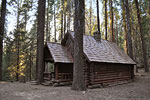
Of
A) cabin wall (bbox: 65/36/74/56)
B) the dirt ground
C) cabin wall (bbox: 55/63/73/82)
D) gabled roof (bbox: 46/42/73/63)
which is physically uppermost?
cabin wall (bbox: 65/36/74/56)

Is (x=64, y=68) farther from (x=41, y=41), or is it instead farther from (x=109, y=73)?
(x=109, y=73)

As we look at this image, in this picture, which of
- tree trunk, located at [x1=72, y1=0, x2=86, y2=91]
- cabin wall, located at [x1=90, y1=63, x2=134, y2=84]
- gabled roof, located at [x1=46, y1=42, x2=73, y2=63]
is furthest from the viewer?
gabled roof, located at [x1=46, y1=42, x2=73, y2=63]

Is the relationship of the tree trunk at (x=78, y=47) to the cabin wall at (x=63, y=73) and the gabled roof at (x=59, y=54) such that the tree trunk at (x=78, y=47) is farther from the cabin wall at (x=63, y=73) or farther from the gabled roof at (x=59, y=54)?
the cabin wall at (x=63, y=73)

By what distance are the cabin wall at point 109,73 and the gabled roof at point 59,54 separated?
2499 mm

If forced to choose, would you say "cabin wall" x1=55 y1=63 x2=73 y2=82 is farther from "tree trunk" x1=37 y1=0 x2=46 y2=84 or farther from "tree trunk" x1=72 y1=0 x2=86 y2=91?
"tree trunk" x1=72 y1=0 x2=86 y2=91

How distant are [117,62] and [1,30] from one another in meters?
13.2

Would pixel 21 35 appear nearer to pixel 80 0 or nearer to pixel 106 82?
pixel 80 0

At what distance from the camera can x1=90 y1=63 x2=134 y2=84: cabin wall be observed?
11.3 metres

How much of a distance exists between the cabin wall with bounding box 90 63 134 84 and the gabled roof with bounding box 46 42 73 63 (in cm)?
250

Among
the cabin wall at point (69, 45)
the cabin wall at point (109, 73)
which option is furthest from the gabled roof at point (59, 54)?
the cabin wall at point (109, 73)

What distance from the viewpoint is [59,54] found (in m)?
12.3

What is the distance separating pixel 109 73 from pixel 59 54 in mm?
5344

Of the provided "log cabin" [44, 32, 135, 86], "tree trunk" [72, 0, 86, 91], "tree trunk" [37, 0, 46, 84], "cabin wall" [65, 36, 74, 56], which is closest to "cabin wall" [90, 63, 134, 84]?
"log cabin" [44, 32, 135, 86]

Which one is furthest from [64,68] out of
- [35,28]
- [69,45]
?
[35,28]
